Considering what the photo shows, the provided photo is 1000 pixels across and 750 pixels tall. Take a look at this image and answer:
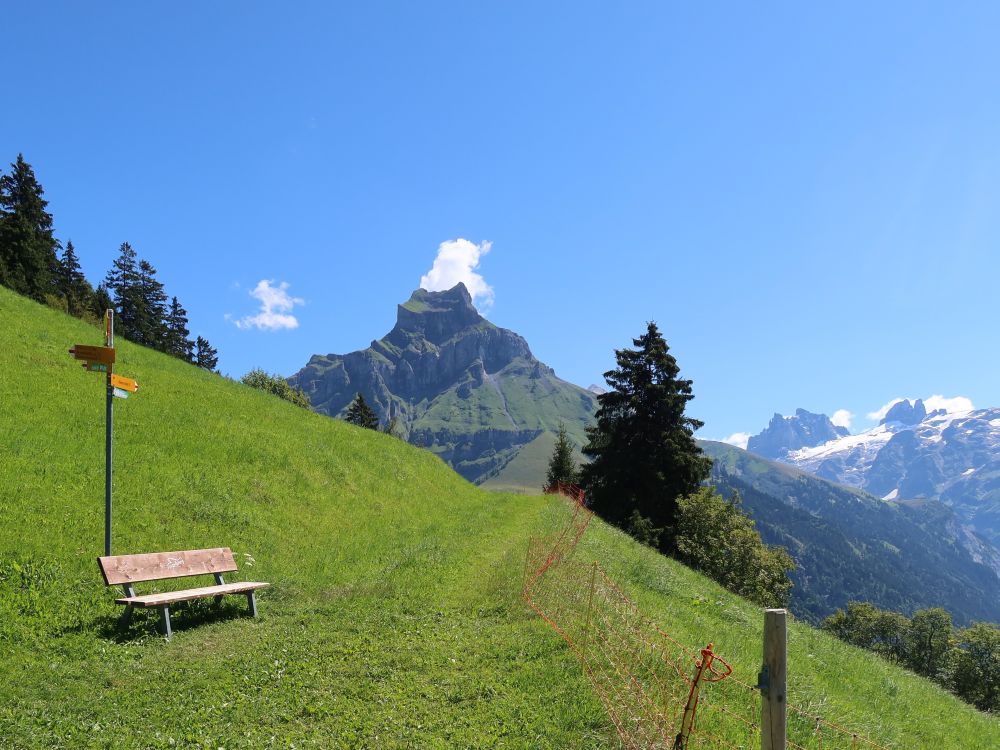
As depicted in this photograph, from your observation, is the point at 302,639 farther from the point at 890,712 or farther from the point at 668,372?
the point at 668,372

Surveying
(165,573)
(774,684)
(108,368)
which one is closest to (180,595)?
(165,573)

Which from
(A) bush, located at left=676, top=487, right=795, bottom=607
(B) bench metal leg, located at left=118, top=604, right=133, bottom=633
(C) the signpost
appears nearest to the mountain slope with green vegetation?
(B) bench metal leg, located at left=118, top=604, right=133, bottom=633

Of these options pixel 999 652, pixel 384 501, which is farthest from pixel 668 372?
pixel 999 652

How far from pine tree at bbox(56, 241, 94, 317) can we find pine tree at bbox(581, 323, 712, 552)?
55.0 meters

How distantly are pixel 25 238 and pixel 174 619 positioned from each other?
197 feet

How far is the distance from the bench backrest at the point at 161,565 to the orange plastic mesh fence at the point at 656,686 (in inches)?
266

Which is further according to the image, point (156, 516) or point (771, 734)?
point (156, 516)

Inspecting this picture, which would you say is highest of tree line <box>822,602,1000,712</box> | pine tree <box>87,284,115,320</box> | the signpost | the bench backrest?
pine tree <box>87,284,115,320</box>

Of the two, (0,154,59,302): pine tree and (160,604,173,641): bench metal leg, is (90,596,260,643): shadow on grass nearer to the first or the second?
(160,604,173,641): bench metal leg

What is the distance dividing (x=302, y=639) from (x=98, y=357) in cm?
706

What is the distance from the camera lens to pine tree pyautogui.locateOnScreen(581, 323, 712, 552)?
140 feet

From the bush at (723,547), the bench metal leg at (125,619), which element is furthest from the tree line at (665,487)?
the bench metal leg at (125,619)

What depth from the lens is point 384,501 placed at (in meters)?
25.2

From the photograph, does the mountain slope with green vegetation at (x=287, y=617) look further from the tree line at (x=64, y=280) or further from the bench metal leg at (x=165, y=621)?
the tree line at (x=64, y=280)
